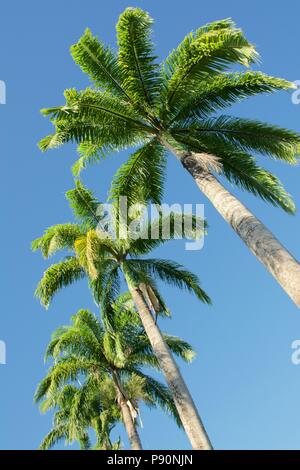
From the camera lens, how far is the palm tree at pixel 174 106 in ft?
48.0

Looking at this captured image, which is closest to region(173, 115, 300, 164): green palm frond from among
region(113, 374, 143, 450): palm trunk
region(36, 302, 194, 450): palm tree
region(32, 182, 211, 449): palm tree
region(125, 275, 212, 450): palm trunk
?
region(32, 182, 211, 449): palm tree

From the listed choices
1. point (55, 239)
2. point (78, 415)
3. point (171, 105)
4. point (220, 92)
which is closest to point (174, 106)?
point (171, 105)

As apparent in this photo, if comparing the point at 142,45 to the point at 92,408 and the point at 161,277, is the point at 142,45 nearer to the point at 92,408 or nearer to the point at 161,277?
the point at 161,277

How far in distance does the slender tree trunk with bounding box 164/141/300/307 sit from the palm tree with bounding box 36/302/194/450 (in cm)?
1077

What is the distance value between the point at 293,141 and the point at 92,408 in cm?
1785

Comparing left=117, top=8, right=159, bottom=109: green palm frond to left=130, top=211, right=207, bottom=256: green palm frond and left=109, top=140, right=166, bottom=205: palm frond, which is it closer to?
left=109, top=140, right=166, bottom=205: palm frond

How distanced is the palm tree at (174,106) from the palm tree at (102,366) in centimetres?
944

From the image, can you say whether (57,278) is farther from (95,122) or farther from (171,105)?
(171,105)

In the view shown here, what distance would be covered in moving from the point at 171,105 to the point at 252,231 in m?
6.26

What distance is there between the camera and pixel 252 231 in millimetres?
10531

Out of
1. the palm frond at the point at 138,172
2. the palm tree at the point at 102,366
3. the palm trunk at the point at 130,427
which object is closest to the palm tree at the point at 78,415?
the palm tree at the point at 102,366

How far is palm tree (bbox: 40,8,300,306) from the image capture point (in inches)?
576

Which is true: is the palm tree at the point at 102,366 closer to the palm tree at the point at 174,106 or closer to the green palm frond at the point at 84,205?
the green palm frond at the point at 84,205

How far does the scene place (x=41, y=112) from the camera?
14.5m
